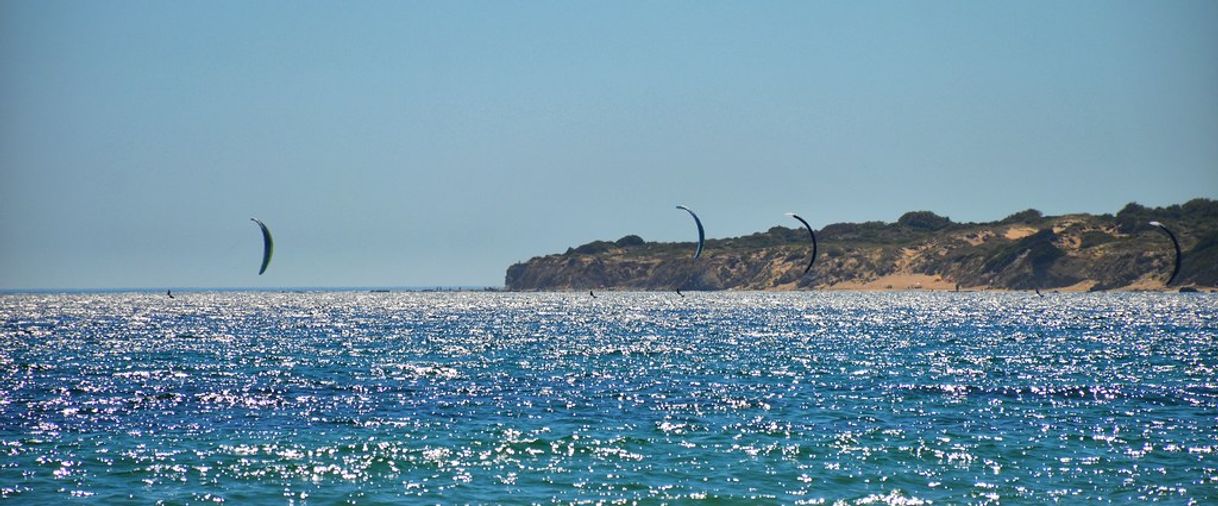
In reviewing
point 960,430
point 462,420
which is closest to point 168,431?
point 462,420

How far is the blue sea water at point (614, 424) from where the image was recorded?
28875 millimetres

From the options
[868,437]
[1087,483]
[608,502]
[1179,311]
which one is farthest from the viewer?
[1179,311]

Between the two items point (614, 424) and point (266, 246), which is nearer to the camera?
point (614, 424)

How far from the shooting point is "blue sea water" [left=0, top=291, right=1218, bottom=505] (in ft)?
94.7

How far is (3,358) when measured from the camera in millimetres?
69188

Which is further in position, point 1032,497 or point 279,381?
point 279,381

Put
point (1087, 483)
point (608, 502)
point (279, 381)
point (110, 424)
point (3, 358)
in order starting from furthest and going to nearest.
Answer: point (3, 358)
point (279, 381)
point (110, 424)
point (1087, 483)
point (608, 502)

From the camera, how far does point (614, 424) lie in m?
39.3

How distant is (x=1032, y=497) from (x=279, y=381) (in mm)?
37476

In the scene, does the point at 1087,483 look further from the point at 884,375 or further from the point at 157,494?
the point at 884,375

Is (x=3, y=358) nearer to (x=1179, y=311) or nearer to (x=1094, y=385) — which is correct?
(x=1094, y=385)

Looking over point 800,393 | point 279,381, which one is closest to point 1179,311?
point 800,393

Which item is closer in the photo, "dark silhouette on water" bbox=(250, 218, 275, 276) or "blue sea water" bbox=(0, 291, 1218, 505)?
"blue sea water" bbox=(0, 291, 1218, 505)

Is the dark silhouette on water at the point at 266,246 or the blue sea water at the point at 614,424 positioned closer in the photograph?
the blue sea water at the point at 614,424
